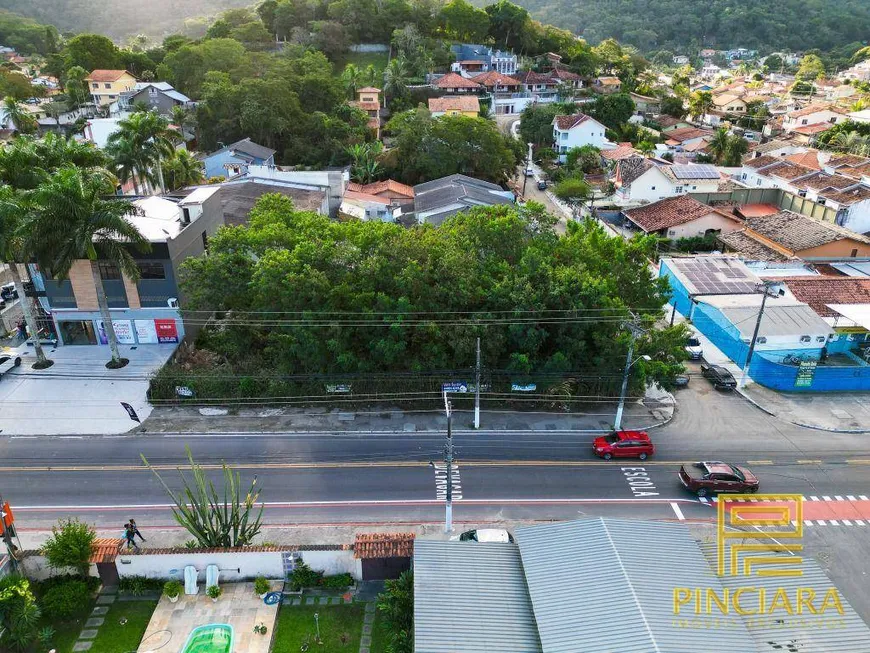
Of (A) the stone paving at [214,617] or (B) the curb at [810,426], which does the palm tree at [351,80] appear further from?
(A) the stone paving at [214,617]

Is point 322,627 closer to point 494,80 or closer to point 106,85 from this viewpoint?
point 494,80

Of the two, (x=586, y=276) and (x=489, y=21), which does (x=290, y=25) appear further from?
(x=586, y=276)

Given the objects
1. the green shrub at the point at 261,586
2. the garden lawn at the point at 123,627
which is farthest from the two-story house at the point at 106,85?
the green shrub at the point at 261,586

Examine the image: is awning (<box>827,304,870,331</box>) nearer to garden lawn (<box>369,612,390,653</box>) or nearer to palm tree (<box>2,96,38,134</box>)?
garden lawn (<box>369,612,390,653</box>)

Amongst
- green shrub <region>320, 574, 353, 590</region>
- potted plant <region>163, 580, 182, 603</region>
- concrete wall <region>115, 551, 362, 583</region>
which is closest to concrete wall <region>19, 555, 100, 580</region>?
concrete wall <region>115, 551, 362, 583</region>

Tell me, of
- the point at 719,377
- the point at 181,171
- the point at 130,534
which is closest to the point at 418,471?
the point at 130,534

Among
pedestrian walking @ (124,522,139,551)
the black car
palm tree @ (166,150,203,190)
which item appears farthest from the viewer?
palm tree @ (166,150,203,190)
